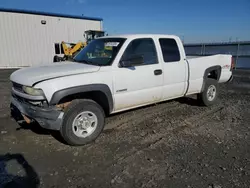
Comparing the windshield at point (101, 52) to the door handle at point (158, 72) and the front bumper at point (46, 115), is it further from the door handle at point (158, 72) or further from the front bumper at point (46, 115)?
the front bumper at point (46, 115)

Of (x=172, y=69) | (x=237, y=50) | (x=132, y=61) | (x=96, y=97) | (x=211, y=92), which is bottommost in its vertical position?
(x=211, y=92)

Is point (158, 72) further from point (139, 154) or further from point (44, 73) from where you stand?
point (44, 73)

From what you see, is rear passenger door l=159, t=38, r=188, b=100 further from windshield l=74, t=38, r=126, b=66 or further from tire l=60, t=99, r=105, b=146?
tire l=60, t=99, r=105, b=146

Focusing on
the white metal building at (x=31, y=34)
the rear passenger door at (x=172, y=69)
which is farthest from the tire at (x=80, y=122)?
the white metal building at (x=31, y=34)

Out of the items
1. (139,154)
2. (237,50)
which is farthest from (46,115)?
(237,50)

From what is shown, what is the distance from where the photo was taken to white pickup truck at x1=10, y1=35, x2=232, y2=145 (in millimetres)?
3379

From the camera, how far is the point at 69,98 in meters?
3.78

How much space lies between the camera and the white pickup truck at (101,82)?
3.38 meters

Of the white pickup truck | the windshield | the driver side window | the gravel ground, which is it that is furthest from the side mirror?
the gravel ground

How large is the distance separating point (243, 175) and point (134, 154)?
1.58 meters

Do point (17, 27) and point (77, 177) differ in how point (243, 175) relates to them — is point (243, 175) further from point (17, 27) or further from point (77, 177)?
point (17, 27)

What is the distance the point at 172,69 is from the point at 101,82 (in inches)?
74.6

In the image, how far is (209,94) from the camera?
608 centimetres

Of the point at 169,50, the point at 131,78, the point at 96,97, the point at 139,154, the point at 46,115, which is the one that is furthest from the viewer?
the point at 169,50
